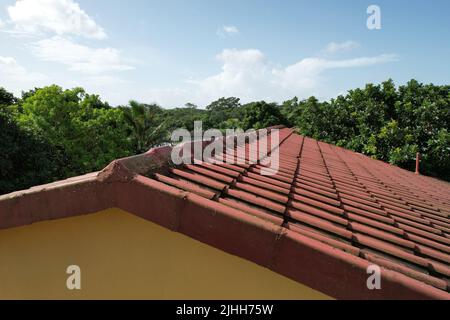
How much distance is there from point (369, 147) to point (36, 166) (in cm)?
1338

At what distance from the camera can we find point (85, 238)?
2.00 meters

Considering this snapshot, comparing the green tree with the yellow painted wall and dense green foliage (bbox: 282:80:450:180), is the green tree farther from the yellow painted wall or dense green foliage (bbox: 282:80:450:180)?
the yellow painted wall

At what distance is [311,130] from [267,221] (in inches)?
544

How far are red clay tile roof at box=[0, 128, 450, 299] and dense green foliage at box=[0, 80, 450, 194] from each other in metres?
11.2

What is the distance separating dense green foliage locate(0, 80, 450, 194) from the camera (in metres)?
11.9

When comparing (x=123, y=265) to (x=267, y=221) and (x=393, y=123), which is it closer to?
(x=267, y=221)

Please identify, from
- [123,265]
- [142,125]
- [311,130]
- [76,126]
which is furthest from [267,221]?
[142,125]

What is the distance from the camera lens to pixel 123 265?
195 centimetres

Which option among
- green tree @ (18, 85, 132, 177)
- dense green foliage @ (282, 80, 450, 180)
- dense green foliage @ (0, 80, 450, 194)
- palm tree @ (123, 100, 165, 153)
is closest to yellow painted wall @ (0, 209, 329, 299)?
dense green foliage @ (0, 80, 450, 194)

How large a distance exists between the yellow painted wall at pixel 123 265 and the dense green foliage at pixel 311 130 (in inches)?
428

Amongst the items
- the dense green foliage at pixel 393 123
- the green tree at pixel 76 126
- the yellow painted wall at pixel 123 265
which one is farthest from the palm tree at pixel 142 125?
the yellow painted wall at pixel 123 265

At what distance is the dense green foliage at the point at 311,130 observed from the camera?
11891 mm
